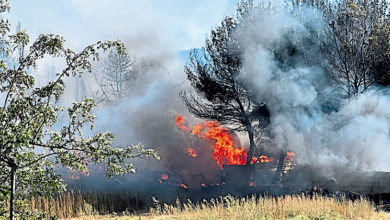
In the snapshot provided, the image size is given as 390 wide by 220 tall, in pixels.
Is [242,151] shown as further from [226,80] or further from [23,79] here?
[23,79]

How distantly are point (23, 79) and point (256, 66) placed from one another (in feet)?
54.8

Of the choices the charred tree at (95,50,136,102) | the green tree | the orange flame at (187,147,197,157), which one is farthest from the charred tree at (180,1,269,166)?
the charred tree at (95,50,136,102)

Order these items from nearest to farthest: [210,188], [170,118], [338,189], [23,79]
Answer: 1. [23,79]
2. [338,189]
3. [210,188]
4. [170,118]

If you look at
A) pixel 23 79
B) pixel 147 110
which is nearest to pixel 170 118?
pixel 147 110

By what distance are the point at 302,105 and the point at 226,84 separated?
4.63 meters

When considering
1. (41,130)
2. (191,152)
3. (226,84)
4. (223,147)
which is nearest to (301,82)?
(226,84)

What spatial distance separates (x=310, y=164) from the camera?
22.3 meters

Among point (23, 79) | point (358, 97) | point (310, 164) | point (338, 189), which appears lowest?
point (338, 189)

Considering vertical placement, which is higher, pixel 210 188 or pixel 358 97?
pixel 358 97

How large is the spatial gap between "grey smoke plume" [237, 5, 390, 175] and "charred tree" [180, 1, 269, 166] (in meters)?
0.54

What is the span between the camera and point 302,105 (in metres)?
21.2

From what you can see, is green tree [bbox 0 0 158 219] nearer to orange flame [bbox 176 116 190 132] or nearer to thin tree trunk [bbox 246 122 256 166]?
thin tree trunk [bbox 246 122 256 166]

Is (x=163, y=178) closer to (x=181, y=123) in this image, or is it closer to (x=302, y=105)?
(x=181, y=123)

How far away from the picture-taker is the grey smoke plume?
2095 cm
